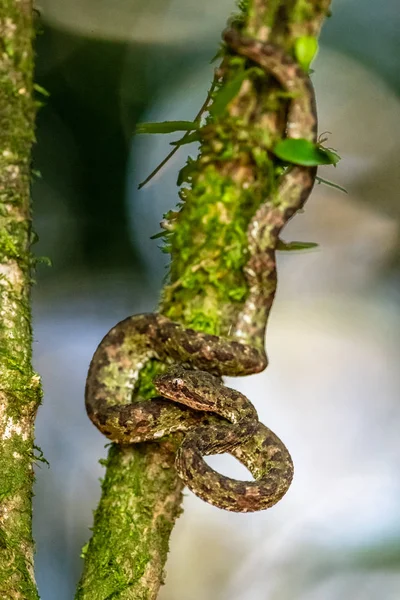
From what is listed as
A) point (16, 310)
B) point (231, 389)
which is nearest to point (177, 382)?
point (231, 389)

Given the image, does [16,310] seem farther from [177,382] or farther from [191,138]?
[191,138]

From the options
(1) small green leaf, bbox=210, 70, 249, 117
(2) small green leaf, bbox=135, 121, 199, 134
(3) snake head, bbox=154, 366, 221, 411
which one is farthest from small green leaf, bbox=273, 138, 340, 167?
(3) snake head, bbox=154, 366, 221, 411

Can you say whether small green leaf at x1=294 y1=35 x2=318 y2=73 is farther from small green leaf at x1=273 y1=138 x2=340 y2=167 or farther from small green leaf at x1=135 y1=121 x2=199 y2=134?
small green leaf at x1=135 y1=121 x2=199 y2=134

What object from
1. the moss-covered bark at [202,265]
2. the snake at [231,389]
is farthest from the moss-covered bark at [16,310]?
the snake at [231,389]

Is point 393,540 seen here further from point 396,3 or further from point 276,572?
point 396,3

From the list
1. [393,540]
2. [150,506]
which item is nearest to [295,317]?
[393,540]
